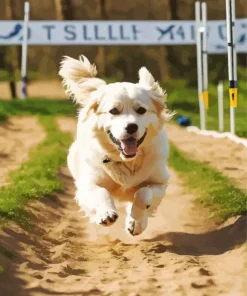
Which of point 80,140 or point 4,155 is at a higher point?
point 80,140

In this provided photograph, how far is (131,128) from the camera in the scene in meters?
5.00

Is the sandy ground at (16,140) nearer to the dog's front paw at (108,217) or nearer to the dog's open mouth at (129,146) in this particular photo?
the dog's open mouth at (129,146)

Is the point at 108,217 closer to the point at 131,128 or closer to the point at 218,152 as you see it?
the point at 131,128

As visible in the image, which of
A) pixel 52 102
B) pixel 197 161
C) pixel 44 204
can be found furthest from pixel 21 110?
pixel 44 204

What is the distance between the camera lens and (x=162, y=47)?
24.4m

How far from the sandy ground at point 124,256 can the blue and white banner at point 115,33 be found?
11.7 m

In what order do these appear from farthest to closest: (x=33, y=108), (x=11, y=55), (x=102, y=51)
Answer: (x=11, y=55)
(x=102, y=51)
(x=33, y=108)

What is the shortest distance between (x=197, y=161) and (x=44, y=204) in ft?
10.0

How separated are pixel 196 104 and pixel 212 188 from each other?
12011 mm

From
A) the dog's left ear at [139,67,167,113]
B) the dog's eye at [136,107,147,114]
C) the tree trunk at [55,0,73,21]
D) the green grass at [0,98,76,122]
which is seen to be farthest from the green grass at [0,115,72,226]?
the tree trunk at [55,0,73,21]

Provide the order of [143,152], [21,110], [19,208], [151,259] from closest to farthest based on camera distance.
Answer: [151,259] → [143,152] → [19,208] → [21,110]

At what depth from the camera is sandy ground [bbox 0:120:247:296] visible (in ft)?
13.3

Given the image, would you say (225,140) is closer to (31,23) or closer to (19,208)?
(19,208)

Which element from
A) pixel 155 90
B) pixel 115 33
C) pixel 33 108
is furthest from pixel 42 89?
pixel 155 90
